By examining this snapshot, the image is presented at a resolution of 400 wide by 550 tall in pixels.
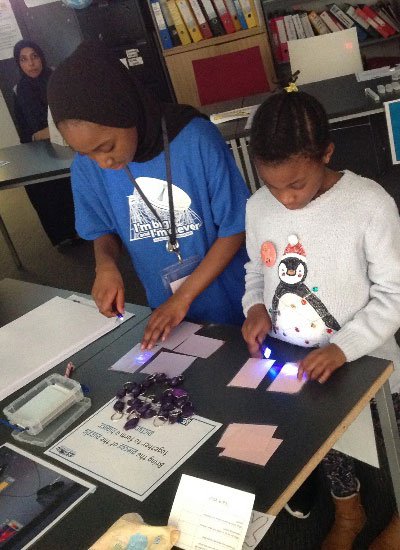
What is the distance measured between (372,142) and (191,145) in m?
2.72

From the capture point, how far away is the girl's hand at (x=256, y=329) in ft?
4.05

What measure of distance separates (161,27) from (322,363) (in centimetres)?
485

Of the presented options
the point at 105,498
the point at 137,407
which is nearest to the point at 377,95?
A: the point at 137,407

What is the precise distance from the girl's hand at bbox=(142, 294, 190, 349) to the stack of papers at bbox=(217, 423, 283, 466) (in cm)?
34

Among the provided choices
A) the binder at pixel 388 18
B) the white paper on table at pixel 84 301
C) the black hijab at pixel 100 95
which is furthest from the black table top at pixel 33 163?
the binder at pixel 388 18

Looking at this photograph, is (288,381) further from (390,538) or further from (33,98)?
(33,98)

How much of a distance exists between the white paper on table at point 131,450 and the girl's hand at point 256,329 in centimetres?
22

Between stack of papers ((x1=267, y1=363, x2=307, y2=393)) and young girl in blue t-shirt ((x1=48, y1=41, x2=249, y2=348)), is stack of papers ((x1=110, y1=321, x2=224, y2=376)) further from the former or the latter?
stack of papers ((x1=267, y1=363, x2=307, y2=393))

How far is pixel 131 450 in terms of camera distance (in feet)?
3.40

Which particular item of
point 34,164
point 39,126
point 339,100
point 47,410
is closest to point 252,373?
point 47,410

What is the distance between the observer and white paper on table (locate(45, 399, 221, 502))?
0.98 m

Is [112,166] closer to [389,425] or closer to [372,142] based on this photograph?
[389,425]

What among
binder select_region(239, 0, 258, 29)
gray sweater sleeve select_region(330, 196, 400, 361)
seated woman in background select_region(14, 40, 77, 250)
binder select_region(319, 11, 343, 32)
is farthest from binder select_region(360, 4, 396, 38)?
gray sweater sleeve select_region(330, 196, 400, 361)

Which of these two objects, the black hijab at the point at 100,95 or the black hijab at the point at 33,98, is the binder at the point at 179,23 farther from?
the black hijab at the point at 100,95
